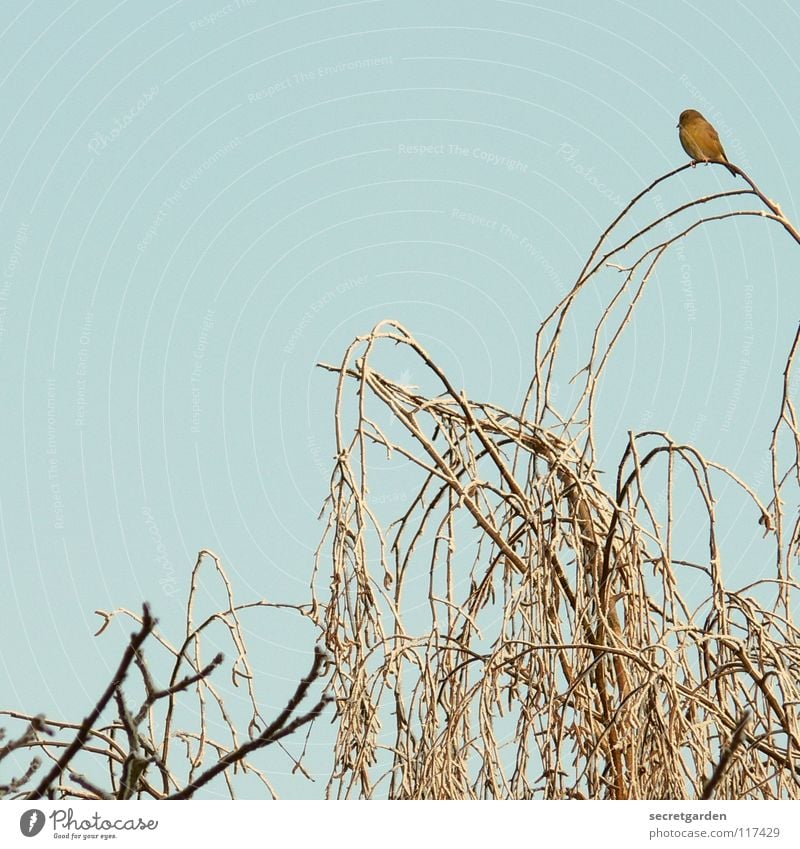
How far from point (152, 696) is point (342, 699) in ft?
1.18

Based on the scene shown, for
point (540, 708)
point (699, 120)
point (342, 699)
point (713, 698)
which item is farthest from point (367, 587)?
point (699, 120)

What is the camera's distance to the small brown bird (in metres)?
2.44

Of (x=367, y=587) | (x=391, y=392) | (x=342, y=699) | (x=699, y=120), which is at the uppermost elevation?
(x=699, y=120)

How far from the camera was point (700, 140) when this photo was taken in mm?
2461

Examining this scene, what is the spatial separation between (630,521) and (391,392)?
41cm

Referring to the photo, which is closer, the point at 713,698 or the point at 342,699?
the point at 342,699

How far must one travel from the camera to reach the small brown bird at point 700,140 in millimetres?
2444

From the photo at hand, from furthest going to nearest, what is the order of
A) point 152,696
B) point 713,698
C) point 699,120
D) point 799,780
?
point 699,120 < point 713,698 < point 799,780 < point 152,696

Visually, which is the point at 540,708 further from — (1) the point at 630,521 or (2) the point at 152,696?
(2) the point at 152,696
